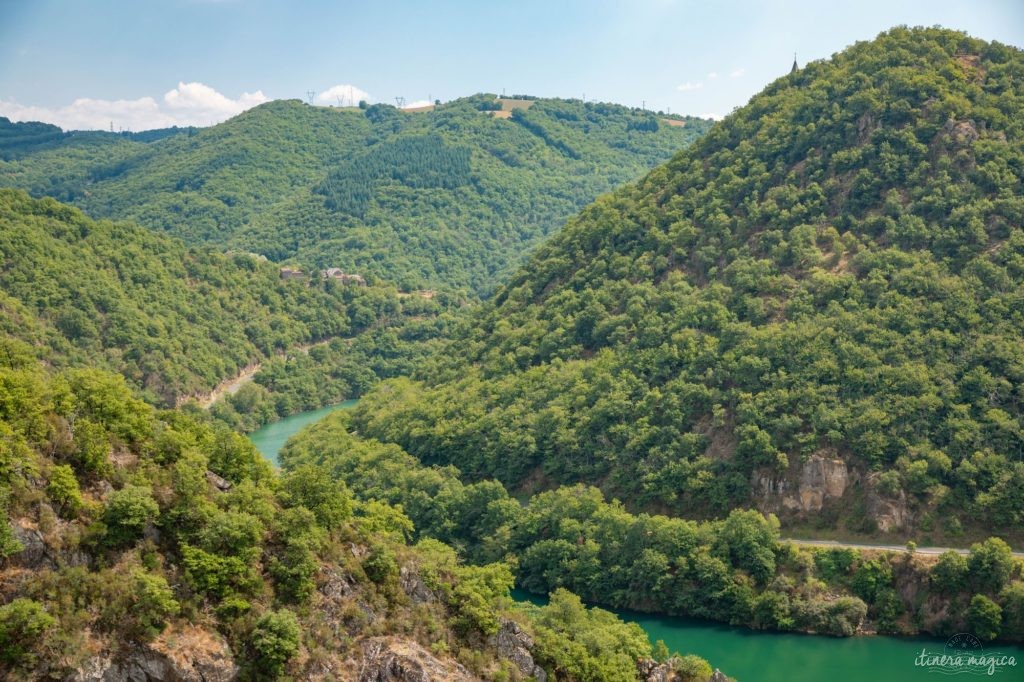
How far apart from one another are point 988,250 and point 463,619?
61.1 meters

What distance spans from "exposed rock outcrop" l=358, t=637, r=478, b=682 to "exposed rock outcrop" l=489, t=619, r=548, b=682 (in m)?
4.24

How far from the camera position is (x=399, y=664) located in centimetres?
4578

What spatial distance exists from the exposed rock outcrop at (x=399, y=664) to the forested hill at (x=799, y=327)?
138 ft

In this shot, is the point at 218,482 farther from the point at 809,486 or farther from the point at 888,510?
the point at 888,510

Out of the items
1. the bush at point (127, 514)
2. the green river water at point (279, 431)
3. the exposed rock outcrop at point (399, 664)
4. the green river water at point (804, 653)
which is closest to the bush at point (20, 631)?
the bush at point (127, 514)

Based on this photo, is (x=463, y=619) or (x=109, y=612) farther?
(x=463, y=619)

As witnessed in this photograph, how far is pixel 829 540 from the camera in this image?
7788 cm

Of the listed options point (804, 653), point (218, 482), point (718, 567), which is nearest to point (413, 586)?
point (218, 482)

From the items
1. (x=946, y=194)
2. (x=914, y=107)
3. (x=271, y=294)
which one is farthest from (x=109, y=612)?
(x=271, y=294)

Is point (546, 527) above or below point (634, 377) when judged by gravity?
below

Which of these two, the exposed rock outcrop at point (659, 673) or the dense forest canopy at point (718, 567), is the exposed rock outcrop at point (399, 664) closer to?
the exposed rock outcrop at point (659, 673)

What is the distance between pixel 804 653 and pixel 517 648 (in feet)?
85.6

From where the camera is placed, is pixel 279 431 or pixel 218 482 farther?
pixel 279 431

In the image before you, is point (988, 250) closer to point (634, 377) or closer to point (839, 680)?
point (634, 377)
